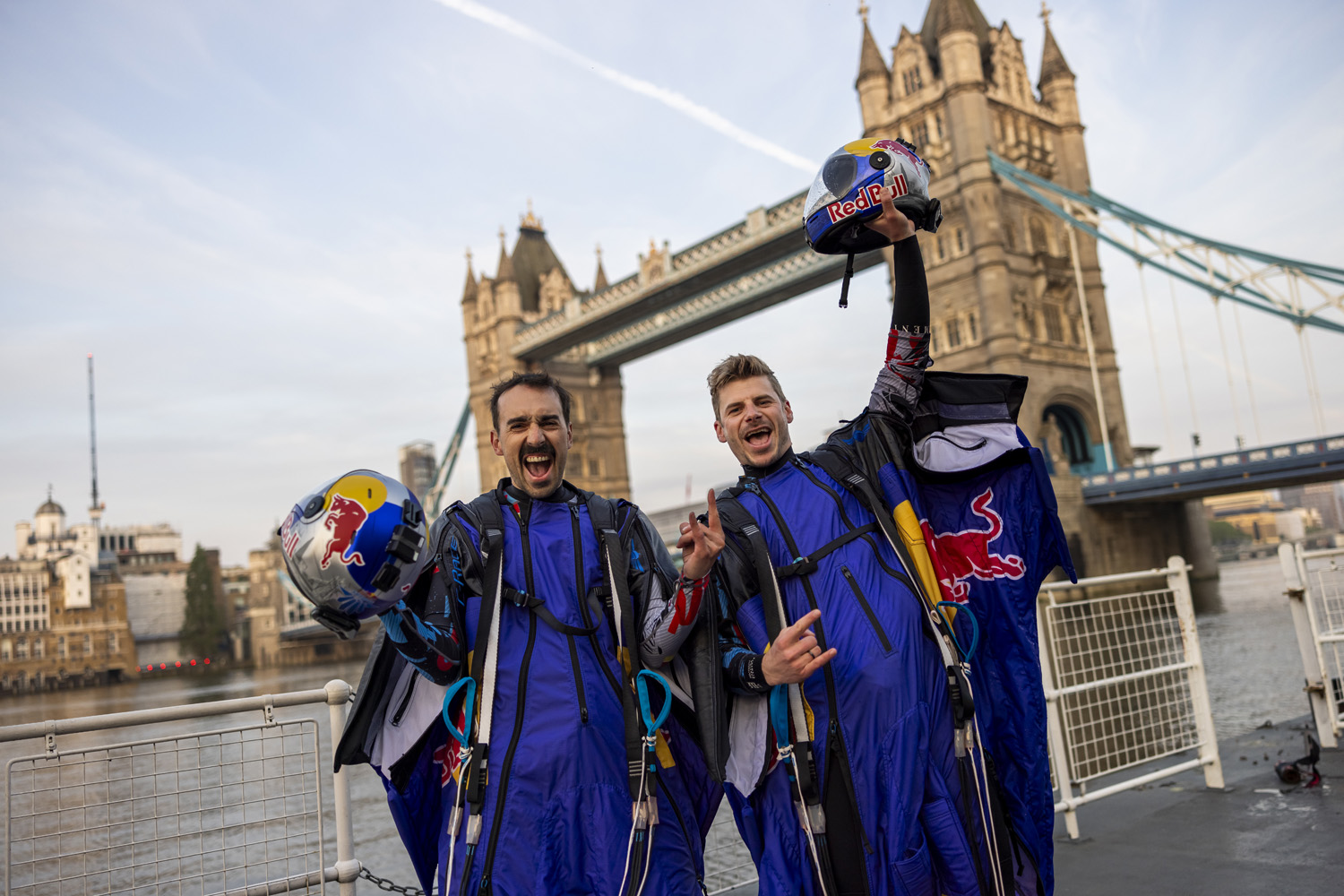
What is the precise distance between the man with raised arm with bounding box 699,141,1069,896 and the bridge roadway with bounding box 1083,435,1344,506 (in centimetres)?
2400

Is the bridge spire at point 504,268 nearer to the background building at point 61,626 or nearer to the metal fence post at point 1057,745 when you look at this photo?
the background building at point 61,626

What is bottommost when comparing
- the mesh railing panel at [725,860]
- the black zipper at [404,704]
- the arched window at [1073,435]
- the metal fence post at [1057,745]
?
the mesh railing panel at [725,860]

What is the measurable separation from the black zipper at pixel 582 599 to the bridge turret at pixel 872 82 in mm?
30427

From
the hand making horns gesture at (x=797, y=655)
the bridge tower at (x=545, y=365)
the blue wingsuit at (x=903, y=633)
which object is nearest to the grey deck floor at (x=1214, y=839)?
the blue wingsuit at (x=903, y=633)

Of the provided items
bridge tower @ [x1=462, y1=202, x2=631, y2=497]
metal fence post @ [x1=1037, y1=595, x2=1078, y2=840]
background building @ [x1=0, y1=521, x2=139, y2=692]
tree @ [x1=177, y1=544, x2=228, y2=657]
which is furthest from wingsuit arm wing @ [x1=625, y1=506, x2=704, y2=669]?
tree @ [x1=177, y1=544, x2=228, y2=657]

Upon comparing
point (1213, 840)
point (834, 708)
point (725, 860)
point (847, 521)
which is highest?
point (847, 521)

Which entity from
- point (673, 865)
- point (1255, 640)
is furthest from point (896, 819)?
point (1255, 640)

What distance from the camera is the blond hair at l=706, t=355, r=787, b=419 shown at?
2.04m

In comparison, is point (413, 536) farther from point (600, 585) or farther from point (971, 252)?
point (971, 252)

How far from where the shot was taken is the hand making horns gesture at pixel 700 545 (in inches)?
67.1

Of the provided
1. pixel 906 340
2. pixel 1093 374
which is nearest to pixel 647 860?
pixel 906 340

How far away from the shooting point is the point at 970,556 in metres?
2.00

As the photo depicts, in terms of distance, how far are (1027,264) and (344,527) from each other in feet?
94.1

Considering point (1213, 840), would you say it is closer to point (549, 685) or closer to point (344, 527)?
point (549, 685)
